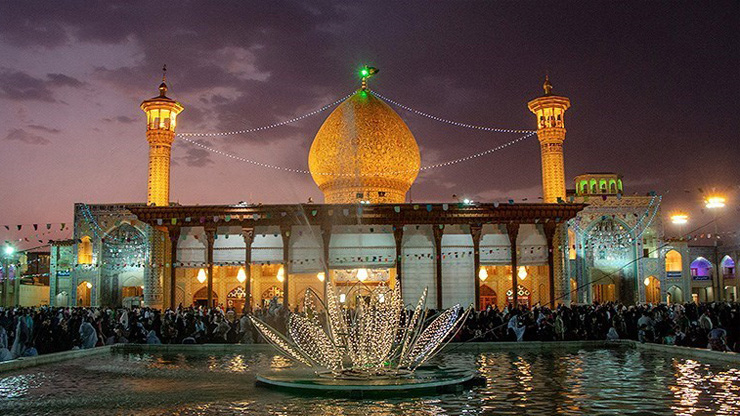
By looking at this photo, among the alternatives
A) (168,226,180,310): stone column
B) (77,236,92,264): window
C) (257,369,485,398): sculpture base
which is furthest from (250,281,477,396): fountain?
(77,236,92,264): window

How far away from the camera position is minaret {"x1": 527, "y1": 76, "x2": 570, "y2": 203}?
33750 mm

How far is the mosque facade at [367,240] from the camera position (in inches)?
1153

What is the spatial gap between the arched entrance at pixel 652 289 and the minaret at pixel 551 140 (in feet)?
27.1

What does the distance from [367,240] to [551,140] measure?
1077 centimetres

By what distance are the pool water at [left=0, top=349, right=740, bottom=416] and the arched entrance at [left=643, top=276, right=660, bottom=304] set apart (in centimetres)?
2395

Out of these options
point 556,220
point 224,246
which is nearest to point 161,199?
point 224,246

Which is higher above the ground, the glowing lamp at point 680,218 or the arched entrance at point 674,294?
the glowing lamp at point 680,218

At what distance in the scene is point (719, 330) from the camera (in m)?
15.4

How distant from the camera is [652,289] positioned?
38031 mm

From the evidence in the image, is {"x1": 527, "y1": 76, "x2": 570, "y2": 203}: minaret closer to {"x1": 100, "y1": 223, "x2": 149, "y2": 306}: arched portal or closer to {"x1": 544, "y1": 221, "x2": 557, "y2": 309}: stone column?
{"x1": 544, "y1": 221, "x2": 557, "y2": 309}: stone column

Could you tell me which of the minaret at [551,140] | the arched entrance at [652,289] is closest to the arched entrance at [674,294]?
the arched entrance at [652,289]

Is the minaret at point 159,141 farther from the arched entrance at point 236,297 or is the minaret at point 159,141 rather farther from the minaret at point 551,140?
the minaret at point 551,140

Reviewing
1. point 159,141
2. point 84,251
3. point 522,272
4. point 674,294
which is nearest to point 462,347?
point 522,272

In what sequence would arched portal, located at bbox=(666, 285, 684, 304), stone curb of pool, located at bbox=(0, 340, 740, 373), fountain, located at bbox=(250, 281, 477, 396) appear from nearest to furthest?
fountain, located at bbox=(250, 281, 477, 396) < stone curb of pool, located at bbox=(0, 340, 740, 373) < arched portal, located at bbox=(666, 285, 684, 304)
